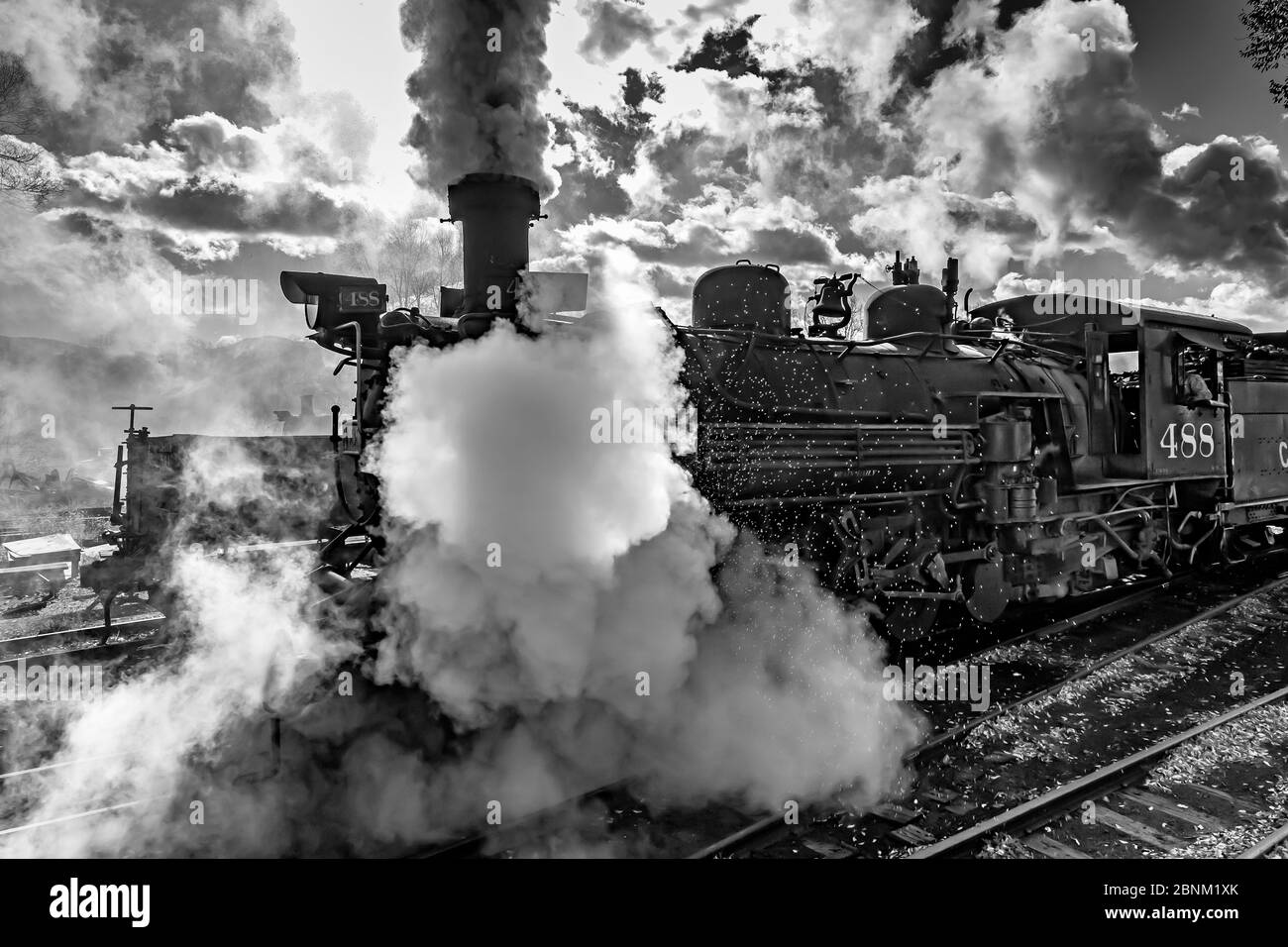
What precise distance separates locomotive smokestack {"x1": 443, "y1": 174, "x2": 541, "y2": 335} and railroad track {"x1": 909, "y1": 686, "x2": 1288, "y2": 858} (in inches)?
177

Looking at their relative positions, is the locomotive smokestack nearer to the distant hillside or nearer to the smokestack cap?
the smokestack cap

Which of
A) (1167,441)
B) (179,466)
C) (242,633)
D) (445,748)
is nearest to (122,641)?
(179,466)

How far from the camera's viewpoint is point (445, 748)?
5.38 meters

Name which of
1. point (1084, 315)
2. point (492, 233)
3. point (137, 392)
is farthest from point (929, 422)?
point (137, 392)

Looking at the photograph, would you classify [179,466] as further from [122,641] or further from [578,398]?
[578,398]

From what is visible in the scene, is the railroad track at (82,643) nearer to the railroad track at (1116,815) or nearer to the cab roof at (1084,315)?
the railroad track at (1116,815)

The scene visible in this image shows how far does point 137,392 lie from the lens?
120 ft

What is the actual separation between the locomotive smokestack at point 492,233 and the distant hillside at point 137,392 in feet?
56.9

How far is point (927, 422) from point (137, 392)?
39899 mm

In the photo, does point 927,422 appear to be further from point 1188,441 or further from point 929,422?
point 1188,441

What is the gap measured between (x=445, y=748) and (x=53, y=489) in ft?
66.9

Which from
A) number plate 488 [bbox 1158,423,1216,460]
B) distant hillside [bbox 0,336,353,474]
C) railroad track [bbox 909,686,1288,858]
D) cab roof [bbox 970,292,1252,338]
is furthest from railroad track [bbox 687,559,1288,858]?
distant hillside [bbox 0,336,353,474]
